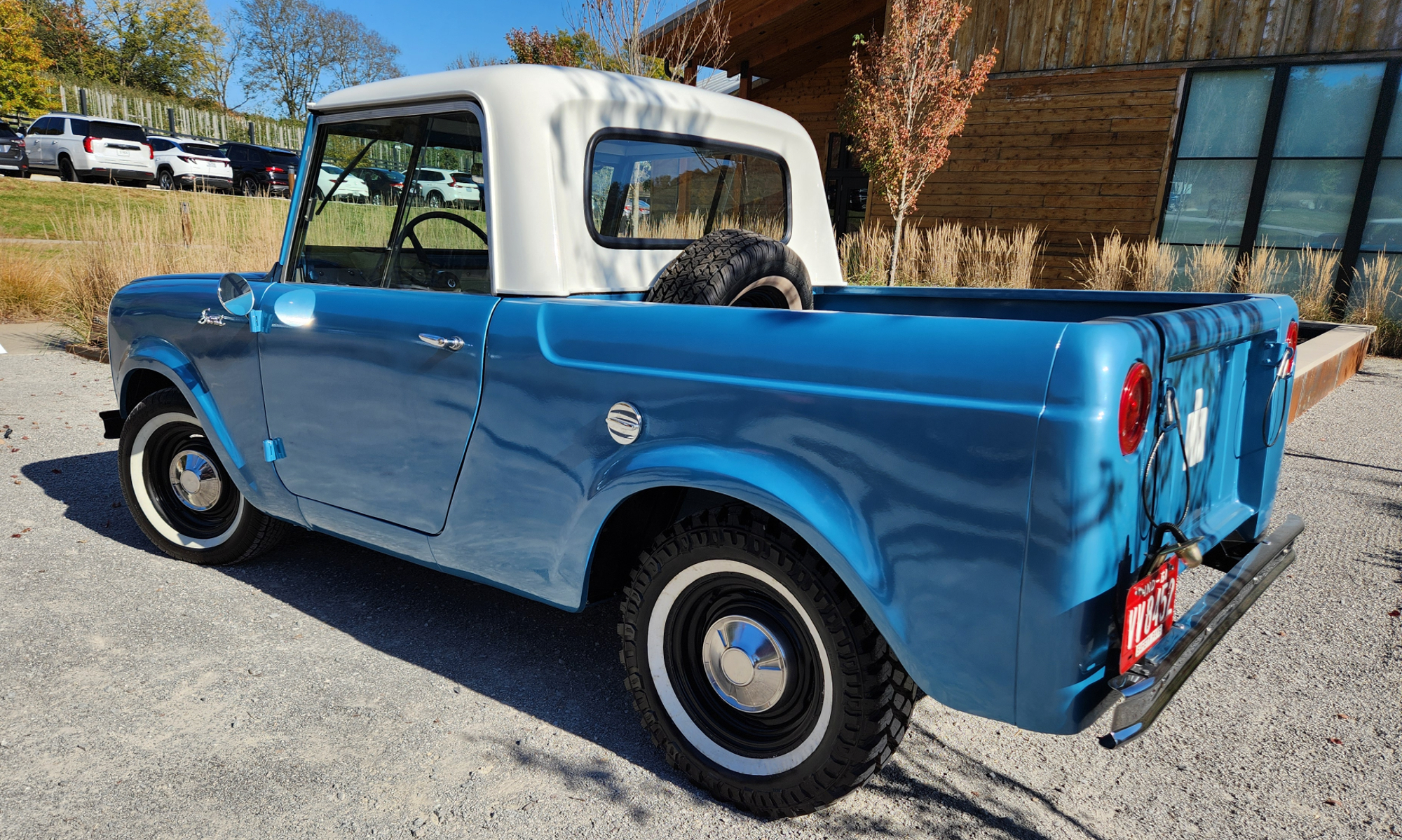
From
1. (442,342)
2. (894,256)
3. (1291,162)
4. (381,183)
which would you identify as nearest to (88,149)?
(894,256)

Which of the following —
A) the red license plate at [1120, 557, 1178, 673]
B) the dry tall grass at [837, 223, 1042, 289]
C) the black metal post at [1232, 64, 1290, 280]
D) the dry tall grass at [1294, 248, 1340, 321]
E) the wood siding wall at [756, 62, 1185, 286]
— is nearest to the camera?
the red license plate at [1120, 557, 1178, 673]

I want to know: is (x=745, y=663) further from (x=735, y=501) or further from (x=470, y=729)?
(x=470, y=729)

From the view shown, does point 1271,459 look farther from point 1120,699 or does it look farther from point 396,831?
point 396,831

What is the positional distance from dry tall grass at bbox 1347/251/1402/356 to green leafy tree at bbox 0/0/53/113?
128 feet

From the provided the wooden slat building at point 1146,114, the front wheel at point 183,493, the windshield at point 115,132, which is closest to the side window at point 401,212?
the front wheel at point 183,493

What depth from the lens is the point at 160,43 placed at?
44.4 meters

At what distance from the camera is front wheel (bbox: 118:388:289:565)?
11.7ft

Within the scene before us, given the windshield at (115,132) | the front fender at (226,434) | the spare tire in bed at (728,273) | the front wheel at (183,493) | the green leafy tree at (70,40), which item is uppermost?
the green leafy tree at (70,40)

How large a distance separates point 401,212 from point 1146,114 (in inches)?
475

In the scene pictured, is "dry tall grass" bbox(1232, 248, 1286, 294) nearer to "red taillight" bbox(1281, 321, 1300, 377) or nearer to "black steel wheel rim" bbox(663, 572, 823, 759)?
"red taillight" bbox(1281, 321, 1300, 377)

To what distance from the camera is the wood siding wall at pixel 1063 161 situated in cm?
1205

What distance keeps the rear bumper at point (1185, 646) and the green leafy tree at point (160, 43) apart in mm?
54400

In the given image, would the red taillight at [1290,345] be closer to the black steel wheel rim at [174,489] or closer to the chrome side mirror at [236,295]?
the chrome side mirror at [236,295]

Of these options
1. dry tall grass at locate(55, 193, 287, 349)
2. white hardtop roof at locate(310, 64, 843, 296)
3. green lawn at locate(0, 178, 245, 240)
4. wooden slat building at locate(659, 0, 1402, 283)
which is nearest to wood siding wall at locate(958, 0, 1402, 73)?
wooden slat building at locate(659, 0, 1402, 283)
